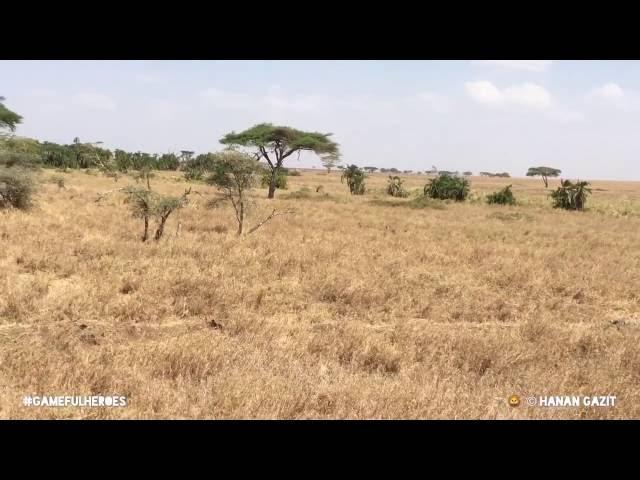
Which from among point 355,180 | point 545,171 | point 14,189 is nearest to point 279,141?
point 355,180

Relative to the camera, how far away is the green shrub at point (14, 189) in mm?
16453

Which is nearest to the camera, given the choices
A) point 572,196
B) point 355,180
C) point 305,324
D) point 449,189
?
point 305,324

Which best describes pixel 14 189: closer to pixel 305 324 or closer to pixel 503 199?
pixel 305 324

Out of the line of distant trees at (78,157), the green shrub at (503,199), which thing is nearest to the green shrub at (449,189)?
the green shrub at (503,199)

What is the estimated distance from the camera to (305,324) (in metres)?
6.68

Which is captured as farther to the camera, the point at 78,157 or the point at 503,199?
the point at 78,157

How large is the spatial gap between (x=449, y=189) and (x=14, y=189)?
3173 centimetres

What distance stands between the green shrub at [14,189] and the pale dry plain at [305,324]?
8.90 ft

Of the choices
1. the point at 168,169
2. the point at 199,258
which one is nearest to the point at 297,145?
the point at 199,258

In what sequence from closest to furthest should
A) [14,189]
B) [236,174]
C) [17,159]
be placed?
[236,174], [14,189], [17,159]

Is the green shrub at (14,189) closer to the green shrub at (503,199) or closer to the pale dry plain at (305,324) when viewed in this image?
the pale dry plain at (305,324)

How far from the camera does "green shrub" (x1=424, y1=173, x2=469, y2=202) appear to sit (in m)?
38.4

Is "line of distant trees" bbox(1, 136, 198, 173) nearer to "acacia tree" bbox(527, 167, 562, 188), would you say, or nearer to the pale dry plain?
the pale dry plain
